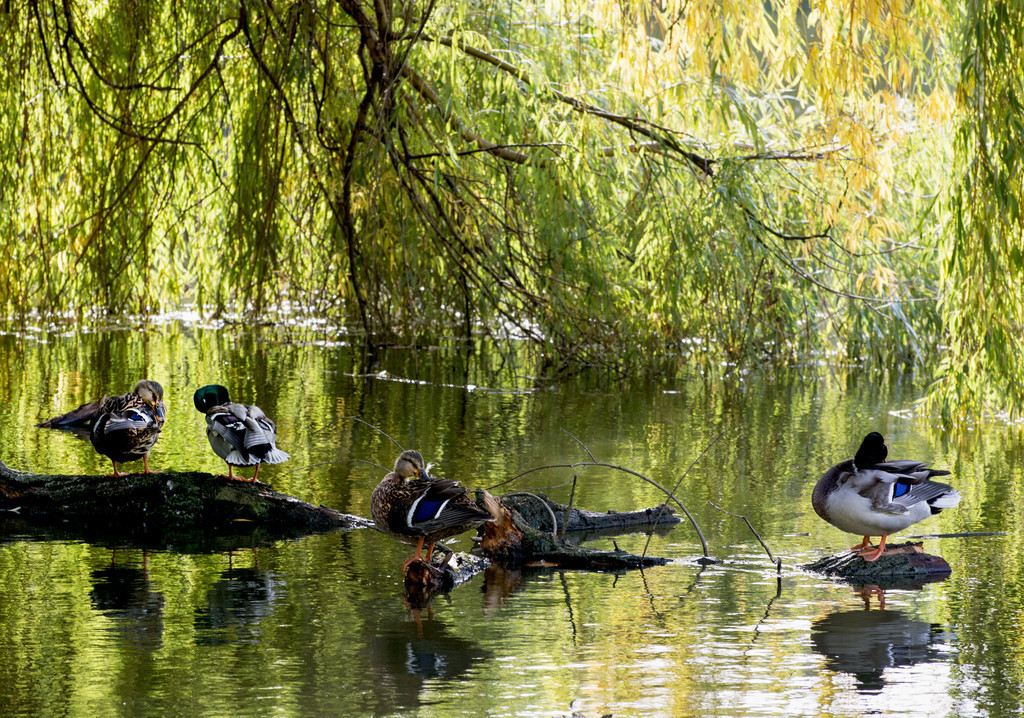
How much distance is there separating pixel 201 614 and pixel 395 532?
0.76 meters

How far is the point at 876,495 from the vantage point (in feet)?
16.8

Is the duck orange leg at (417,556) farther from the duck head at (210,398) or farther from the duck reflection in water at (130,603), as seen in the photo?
the duck head at (210,398)

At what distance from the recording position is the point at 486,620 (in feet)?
15.5

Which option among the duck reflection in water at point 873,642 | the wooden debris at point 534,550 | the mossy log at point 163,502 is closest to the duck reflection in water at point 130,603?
the mossy log at point 163,502

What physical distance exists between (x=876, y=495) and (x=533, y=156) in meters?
4.59

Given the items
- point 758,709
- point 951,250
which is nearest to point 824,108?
point 951,250

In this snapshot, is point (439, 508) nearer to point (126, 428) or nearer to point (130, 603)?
point (130, 603)

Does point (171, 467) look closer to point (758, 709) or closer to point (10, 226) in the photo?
point (10, 226)

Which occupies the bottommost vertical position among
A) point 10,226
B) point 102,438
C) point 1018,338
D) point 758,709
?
point 758,709

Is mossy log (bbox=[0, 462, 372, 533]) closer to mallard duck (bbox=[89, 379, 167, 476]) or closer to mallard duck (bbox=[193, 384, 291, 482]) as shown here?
mallard duck (bbox=[193, 384, 291, 482])

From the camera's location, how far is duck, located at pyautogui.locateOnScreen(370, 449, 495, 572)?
16.5 feet

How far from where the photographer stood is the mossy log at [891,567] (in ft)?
17.1

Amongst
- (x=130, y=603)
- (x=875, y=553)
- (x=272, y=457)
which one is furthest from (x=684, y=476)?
(x=130, y=603)

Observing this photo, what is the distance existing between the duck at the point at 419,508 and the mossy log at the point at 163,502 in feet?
2.81
